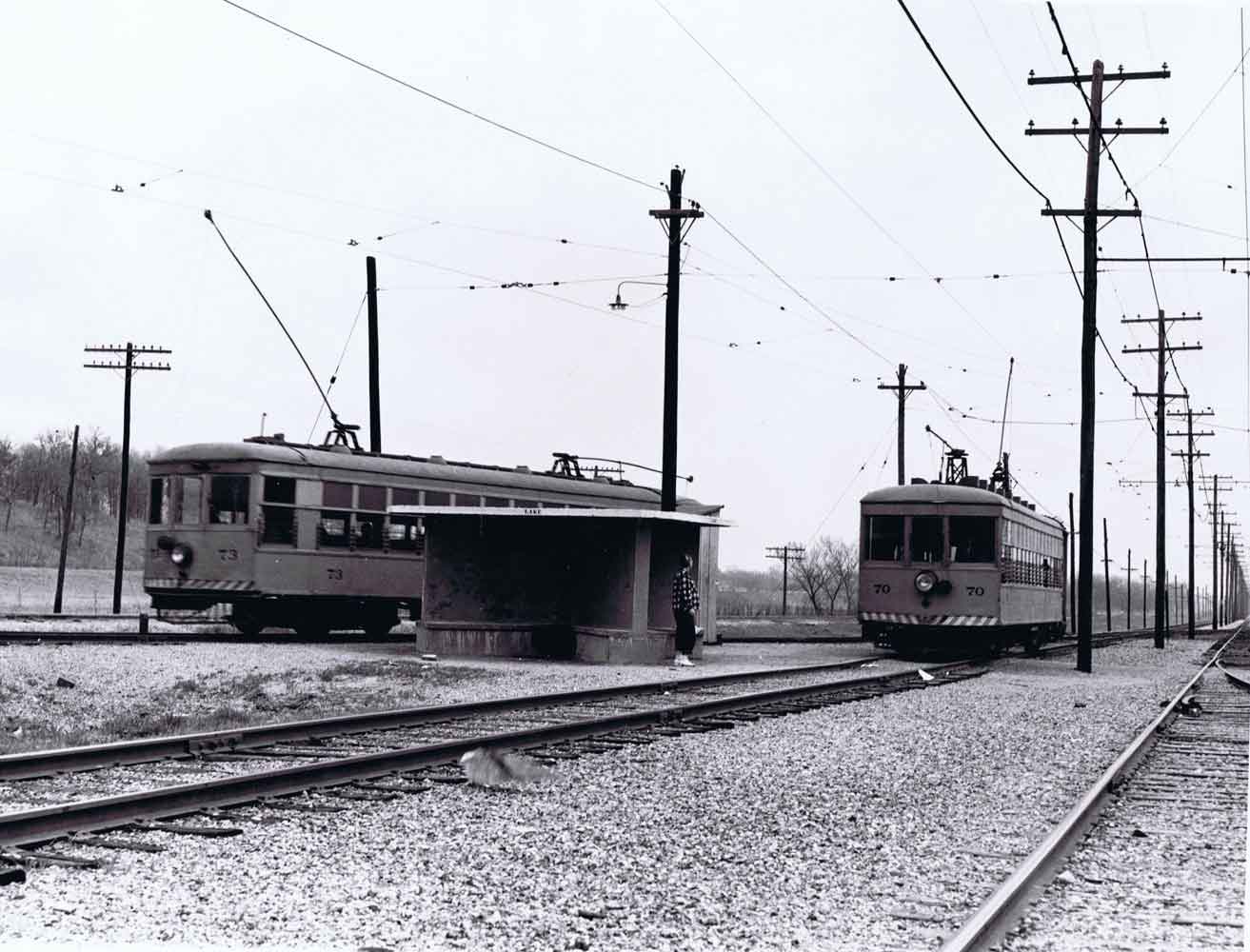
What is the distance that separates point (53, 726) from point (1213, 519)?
313 ft

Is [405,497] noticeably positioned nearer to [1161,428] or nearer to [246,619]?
[246,619]

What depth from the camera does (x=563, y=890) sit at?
6.02 metres

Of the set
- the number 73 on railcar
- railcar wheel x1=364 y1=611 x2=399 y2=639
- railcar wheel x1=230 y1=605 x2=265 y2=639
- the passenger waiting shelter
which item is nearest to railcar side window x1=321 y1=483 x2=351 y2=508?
the passenger waiting shelter

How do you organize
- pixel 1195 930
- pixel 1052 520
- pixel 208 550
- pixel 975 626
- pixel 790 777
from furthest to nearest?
pixel 1052 520, pixel 975 626, pixel 208 550, pixel 790 777, pixel 1195 930

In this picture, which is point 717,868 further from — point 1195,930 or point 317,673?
point 317,673

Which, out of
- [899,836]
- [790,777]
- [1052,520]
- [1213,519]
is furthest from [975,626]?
[1213,519]

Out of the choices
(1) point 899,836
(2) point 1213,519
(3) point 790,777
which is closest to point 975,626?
(3) point 790,777

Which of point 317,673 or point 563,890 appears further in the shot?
point 317,673

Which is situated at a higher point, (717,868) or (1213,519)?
(1213,519)

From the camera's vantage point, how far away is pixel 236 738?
9.95 m

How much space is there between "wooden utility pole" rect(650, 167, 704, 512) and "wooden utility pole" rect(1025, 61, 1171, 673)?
6210 mm

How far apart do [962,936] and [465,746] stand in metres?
5.29

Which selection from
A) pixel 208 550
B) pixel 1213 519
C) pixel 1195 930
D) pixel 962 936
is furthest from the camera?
pixel 1213 519

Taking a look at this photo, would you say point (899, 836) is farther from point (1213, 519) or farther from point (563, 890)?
point (1213, 519)
